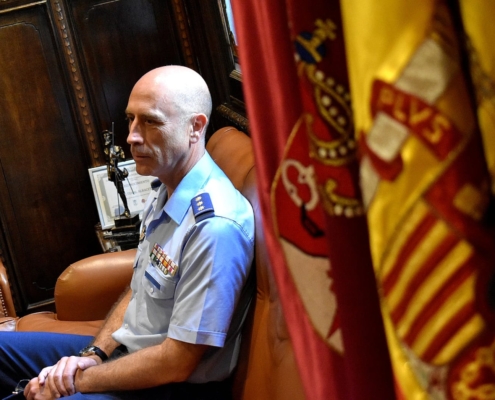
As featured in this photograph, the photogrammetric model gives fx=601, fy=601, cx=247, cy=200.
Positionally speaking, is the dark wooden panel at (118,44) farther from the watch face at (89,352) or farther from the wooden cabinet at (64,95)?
the watch face at (89,352)

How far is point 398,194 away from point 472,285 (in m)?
0.06

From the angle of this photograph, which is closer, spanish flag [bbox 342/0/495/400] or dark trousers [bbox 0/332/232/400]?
spanish flag [bbox 342/0/495/400]

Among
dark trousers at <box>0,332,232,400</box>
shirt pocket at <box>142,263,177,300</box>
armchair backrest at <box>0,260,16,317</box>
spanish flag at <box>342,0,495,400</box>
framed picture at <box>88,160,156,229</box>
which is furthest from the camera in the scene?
framed picture at <box>88,160,156,229</box>

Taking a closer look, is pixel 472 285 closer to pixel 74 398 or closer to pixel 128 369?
pixel 128 369

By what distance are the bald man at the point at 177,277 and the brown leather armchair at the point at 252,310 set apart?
1.7 inches

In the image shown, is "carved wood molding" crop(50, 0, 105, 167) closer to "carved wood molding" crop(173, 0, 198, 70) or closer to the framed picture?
the framed picture

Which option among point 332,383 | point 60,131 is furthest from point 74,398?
point 60,131

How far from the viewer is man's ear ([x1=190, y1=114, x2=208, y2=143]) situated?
1465 millimetres

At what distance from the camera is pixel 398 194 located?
0.33 m

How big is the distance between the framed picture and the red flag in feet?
7.50

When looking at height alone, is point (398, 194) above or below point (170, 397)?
above

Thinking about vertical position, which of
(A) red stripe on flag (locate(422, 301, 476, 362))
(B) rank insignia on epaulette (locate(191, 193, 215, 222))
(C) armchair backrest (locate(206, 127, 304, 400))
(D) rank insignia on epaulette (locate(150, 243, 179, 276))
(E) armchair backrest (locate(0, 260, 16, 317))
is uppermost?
(A) red stripe on flag (locate(422, 301, 476, 362))

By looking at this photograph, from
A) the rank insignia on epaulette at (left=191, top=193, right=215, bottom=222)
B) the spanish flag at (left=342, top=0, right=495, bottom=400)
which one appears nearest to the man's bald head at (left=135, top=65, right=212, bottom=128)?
the rank insignia on epaulette at (left=191, top=193, right=215, bottom=222)

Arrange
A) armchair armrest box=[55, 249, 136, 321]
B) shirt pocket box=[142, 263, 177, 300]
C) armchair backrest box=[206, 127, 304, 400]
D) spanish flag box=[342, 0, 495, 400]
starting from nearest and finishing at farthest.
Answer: spanish flag box=[342, 0, 495, 400]
armchair backrest box=[206, 127, 304, 400]
shirt pocket box=[142, 263, 177, 300]
armchair armrest box=[55, 249, 136, 321]
